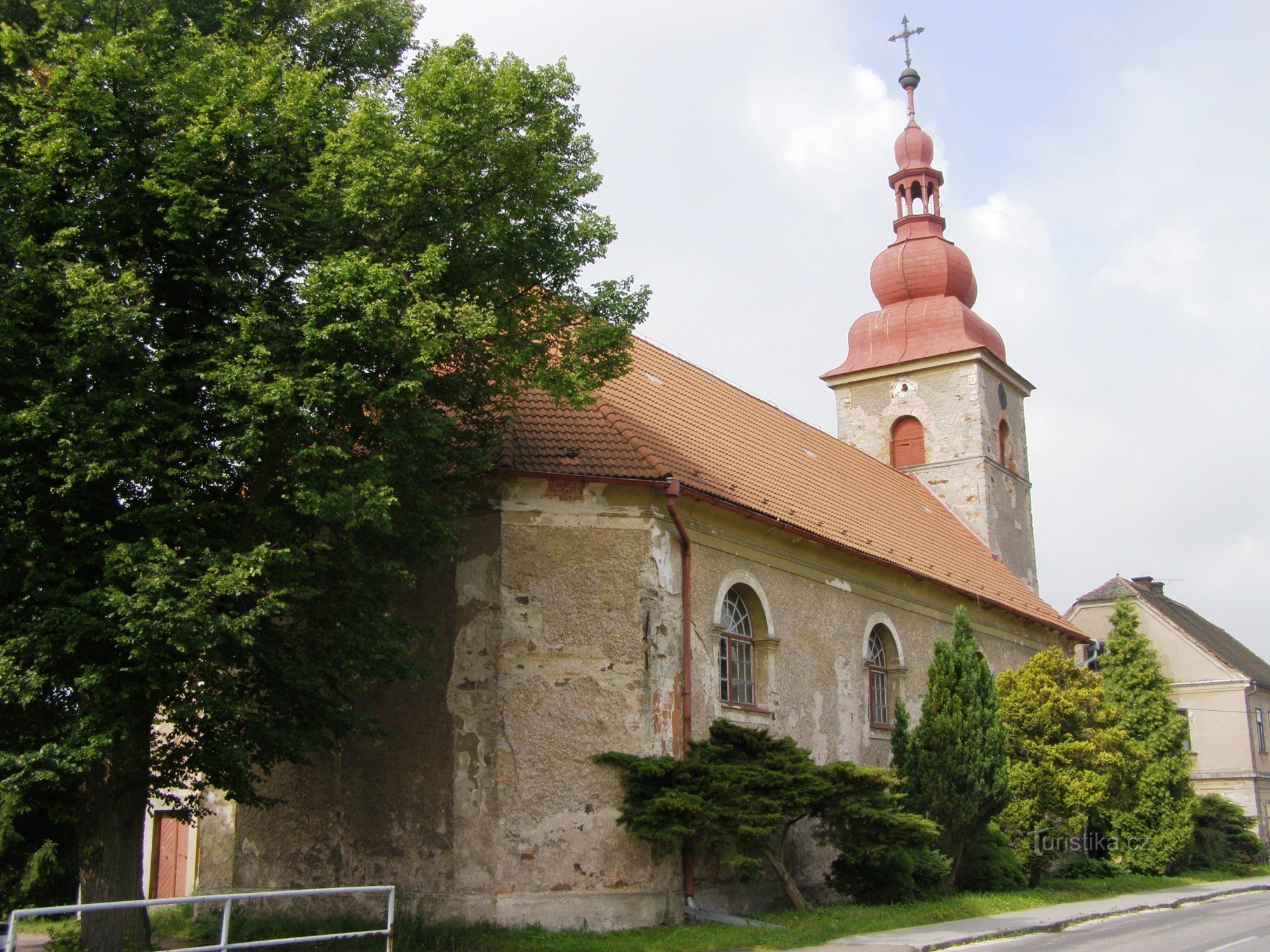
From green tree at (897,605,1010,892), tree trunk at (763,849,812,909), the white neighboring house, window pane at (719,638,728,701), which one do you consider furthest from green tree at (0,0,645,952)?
the white neighboring house

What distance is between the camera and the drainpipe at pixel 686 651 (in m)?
14.0

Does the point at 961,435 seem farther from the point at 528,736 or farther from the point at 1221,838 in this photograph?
the point at 528,736

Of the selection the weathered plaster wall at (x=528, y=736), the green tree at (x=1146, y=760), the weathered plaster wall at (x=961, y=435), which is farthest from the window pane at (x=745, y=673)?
the weathered plaster wall at (x=961, y=435)

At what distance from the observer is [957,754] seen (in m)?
16.6

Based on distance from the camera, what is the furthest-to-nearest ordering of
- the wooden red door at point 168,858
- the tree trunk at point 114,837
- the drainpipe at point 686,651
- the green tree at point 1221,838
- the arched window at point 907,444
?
the arched window at point 907,444 → the green tree at point 1221,838 → the wooden red door at point 168,858 → the drainpipe at point 686,651 → the tree trunk at point 114,837

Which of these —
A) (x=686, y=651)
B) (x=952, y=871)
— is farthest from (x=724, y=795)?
(x=952, y=871)

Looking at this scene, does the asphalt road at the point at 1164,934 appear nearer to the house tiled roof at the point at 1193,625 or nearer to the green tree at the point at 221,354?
the green tree at the point at 221,354

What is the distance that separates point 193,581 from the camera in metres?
9.79

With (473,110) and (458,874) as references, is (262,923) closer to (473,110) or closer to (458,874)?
(458,874)

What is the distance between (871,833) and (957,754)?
2.58m

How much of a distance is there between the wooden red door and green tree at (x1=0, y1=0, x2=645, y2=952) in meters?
6.46

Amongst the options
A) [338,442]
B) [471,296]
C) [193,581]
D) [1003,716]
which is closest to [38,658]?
[193,581]

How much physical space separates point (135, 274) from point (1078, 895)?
16.3 m

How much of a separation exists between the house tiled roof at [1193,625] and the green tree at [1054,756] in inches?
583
